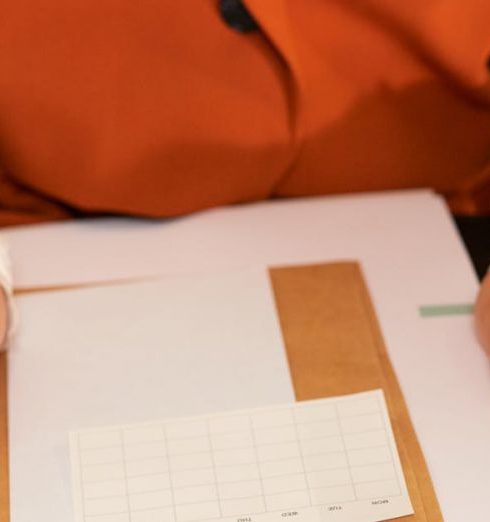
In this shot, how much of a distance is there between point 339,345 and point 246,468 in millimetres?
126

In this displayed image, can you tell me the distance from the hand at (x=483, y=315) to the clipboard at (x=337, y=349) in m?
0.08

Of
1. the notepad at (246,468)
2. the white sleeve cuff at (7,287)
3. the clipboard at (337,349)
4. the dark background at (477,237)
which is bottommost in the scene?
the notepad at (246,468)

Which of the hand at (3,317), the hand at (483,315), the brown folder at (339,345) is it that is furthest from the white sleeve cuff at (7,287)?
the hand at (483,315)

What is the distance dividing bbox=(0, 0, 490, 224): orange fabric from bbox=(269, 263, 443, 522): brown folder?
4.2 inches

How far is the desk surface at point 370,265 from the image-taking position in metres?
0.61

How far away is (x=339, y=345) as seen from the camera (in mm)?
651

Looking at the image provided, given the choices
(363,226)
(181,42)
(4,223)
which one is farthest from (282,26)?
(4,223)

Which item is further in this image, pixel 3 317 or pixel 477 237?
pixel 477 237

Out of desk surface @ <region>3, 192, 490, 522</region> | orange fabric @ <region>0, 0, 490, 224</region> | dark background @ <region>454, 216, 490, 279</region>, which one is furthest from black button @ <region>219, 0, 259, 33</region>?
dark background @ <region>454, 216, 490, 279</region>

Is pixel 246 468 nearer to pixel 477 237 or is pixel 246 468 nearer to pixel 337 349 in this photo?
pixel 337 349

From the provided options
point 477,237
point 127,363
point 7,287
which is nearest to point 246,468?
point 127,363

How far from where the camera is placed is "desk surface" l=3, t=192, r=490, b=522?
609 mm

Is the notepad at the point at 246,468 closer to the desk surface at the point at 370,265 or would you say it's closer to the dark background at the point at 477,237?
the desk surface at the point at 370,265

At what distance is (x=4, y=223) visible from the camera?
72 centimetres
